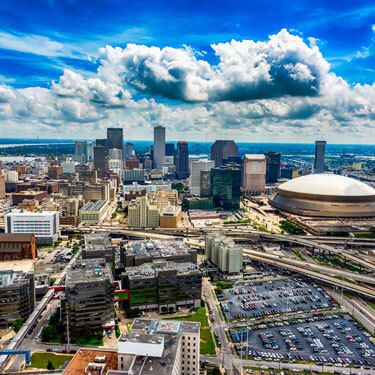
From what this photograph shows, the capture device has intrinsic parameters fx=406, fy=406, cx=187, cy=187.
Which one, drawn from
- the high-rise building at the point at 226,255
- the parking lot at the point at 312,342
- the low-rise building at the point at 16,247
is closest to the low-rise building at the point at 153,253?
the high-rise building at the point at 226,255

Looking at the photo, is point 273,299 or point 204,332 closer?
point 204,332

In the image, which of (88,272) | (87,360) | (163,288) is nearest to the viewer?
(87,360)

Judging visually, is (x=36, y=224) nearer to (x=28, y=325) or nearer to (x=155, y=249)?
(x=155, y=249)

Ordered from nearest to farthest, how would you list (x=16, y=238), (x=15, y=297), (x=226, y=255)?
(x=15, y=297), (x=226, y=255), (x=16, y=238)

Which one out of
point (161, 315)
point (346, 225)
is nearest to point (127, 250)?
point (161, 315)

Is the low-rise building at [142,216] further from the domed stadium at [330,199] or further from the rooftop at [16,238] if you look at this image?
the domed stadium at [330,199]

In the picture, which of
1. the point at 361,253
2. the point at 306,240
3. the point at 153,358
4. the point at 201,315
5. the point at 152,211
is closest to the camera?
the point at 153,358

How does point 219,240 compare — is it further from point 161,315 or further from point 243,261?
point 161,315

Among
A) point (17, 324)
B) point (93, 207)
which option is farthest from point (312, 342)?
point (93, 207)
